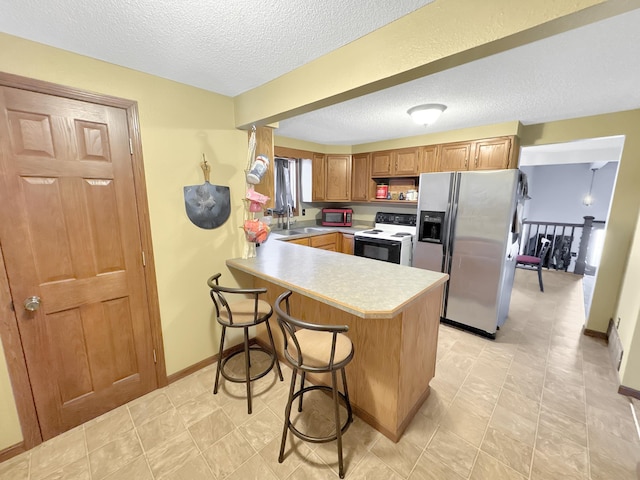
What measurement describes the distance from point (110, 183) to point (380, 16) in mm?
1859

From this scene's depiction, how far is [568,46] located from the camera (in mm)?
1504

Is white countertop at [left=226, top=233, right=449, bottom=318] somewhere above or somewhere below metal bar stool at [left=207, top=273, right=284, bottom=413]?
above

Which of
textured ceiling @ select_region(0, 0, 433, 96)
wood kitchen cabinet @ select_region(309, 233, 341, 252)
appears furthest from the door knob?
wood kitchen cabinet @ select_region(309, 233, 341, 252)

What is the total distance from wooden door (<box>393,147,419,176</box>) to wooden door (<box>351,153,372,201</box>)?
1.75 ft

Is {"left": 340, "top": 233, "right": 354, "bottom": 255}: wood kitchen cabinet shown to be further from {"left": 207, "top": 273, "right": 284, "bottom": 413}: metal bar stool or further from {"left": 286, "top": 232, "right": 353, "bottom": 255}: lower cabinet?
{"left": 207, "top": 273, "right": 284, "bottom": 413}: metal bar stool

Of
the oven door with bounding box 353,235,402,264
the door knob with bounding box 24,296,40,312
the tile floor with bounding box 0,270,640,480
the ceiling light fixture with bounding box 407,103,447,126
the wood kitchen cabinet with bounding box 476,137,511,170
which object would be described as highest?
the ceiling light fixture with bounding box 407,103,447,126

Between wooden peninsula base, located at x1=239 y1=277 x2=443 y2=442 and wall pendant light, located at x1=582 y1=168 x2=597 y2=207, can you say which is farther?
wall pendant light, located at x1=582 y1=168 x2=597 y2=207

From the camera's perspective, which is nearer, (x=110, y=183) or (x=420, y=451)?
(x=420, y=451)

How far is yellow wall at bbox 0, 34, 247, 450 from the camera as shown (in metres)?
1.53

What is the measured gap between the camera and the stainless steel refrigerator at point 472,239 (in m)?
2.65

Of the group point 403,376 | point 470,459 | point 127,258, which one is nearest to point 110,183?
point 127,258

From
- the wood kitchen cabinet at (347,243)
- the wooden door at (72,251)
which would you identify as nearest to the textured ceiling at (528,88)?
the wood kitchen cabinet at (347,243)

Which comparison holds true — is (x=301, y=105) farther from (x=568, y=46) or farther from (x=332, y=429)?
(x=332, y=429)

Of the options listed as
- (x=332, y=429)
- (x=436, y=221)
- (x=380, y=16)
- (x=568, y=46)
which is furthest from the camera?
(x=436, y=221)
